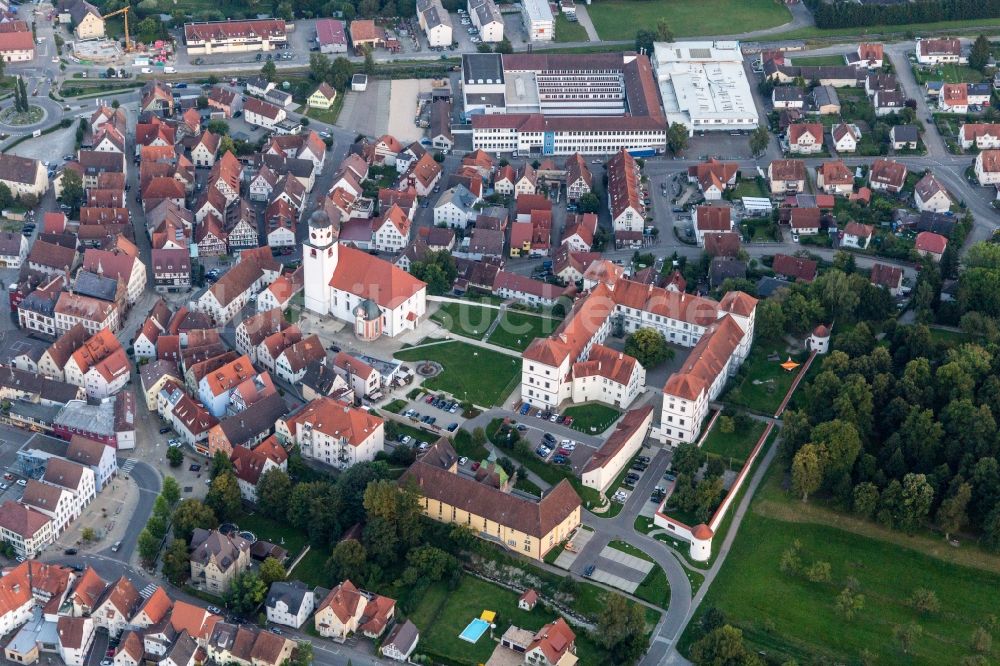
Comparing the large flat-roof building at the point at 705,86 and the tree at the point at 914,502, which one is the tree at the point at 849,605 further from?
the large flat-roof building at the point at 705,86

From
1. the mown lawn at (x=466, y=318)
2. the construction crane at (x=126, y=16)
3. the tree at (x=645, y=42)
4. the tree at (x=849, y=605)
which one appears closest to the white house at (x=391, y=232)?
the mown lawn at (x=466, y=318)

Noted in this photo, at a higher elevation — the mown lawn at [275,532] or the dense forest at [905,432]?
the dense forest at [905,432]

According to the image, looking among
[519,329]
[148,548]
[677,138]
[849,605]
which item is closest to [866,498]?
[849,605]

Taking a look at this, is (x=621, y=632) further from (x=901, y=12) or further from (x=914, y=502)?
(x=901, y=12)

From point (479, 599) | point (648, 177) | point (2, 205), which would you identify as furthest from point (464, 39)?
point (479, 599)

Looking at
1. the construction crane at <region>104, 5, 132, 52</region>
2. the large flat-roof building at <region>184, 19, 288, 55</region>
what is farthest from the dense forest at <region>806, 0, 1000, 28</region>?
the construction crane at <region>104, 5, 132, 52</region>

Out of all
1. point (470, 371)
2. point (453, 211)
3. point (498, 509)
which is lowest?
point (498, 509)

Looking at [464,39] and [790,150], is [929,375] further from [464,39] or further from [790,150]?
[464,39]
